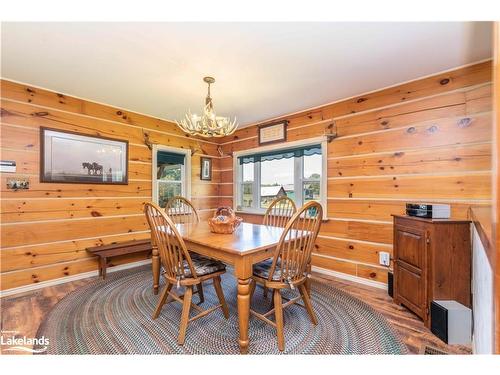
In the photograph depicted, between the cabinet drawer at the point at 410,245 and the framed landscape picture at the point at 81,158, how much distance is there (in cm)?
340

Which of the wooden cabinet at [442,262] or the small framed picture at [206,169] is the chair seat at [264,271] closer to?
the wooden cabinet at [442,262]

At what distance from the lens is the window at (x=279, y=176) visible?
10.6 ft

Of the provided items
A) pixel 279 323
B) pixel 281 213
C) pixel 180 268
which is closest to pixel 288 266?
pixel 279 323

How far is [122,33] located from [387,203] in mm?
2939

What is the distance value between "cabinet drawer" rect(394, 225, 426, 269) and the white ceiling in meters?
1.49

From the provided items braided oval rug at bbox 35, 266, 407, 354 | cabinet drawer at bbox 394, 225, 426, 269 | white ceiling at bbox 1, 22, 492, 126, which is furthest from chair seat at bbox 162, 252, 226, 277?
white ceiling at bbox 1, 22, 492, 126

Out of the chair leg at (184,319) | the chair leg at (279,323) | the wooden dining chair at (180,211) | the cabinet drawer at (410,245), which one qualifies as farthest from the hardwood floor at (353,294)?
the wooden dining chair at (180,211)

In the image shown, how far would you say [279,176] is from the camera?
3699 mm

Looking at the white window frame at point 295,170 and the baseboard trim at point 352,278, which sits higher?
the white window frame at point 295,170

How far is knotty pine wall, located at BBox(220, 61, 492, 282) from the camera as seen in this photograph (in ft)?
6.73

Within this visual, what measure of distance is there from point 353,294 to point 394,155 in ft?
5.18

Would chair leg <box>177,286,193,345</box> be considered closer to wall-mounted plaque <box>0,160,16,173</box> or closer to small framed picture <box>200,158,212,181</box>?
wall-mounted plaque <box>0,160,16,173</box>
